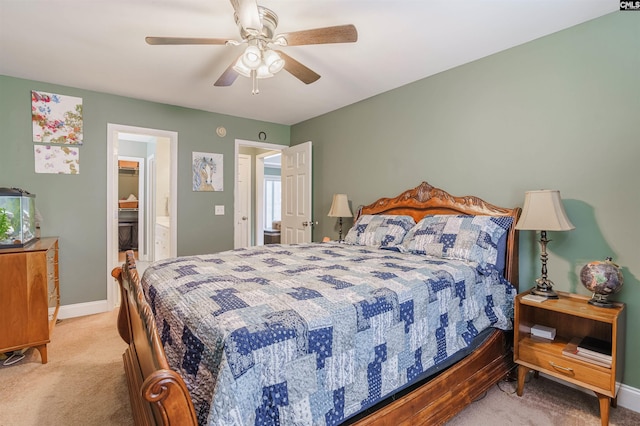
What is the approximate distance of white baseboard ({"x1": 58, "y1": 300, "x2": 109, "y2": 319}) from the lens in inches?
137

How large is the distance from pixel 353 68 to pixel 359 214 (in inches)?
63.5

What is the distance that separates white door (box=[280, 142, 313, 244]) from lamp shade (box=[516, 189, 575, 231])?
2.80m

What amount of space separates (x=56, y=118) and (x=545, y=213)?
4623mm

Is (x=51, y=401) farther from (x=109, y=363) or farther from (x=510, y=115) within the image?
(x=510, y=115)

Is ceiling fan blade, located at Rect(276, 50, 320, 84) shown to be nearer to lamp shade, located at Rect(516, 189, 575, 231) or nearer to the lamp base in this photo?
lamp shade, located at Rect(516, 189, 575, 231)

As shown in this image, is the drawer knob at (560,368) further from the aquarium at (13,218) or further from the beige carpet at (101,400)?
the aquarium at (13,218)

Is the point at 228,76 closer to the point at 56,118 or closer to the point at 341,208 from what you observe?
the point at 341,208

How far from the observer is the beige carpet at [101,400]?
186 cm

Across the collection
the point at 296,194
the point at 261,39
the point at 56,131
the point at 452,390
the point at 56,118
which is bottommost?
the point at 452,390

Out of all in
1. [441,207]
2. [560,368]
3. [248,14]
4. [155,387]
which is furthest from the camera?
[441,207]

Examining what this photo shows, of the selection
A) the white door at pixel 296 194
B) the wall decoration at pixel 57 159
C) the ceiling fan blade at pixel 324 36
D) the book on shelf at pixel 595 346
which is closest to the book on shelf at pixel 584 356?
the book on shelf at pixel 595 346

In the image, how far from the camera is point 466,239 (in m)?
2.36

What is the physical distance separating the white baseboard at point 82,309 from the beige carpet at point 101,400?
2.83 ft

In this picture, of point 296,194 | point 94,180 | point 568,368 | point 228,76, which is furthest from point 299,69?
point 94,180
